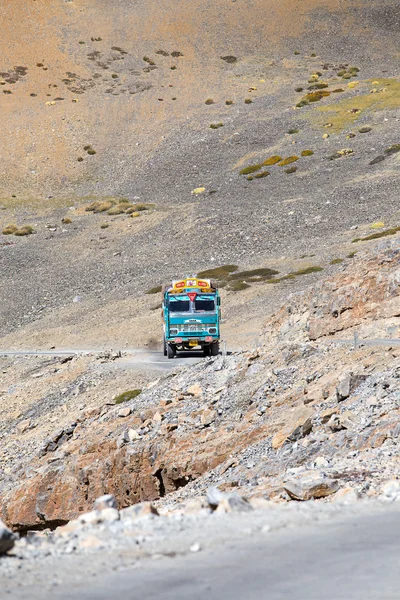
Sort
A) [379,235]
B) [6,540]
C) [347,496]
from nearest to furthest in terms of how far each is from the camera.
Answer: [6,540], [347,496], [379,235]

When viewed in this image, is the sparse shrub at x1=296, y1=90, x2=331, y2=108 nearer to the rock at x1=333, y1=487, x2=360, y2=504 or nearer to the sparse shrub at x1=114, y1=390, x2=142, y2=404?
the sparse shrub at x1=114, y1=390, x2=142, y2=404

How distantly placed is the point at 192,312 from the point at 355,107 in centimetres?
7569

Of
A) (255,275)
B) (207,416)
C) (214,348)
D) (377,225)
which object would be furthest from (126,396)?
(377,225)

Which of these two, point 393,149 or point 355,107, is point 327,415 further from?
point 355,107

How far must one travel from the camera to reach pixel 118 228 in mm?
80062

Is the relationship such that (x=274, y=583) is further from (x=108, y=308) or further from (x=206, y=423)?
(x=108, y=308)

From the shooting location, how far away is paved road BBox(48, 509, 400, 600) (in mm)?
7512

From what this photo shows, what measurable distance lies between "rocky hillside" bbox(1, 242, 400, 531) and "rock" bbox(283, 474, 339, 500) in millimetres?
16

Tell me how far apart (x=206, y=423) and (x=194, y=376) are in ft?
16.9

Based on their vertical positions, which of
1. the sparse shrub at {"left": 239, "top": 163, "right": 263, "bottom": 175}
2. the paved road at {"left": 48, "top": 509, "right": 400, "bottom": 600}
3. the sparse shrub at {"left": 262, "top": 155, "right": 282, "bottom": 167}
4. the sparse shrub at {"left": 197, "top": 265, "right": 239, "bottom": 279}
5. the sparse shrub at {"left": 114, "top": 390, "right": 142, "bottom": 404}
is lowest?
the sparse shrub at {"left": 197, "top": 265, "right": 239, "bottom": 279}

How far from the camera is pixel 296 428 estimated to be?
19125 mm

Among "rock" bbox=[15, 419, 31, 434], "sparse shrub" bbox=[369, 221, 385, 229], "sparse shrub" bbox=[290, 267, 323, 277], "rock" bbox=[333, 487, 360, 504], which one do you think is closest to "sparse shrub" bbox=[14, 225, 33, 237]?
"sparse shrub" bbox=[290, 267, 323, 277]

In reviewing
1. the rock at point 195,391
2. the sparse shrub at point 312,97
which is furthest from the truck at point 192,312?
the sparse shrub at point 312,97

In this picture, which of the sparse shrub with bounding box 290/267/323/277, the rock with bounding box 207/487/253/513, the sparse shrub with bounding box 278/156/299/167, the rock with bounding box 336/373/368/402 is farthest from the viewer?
the sparse shrub with bounding box 278/156/299/167
